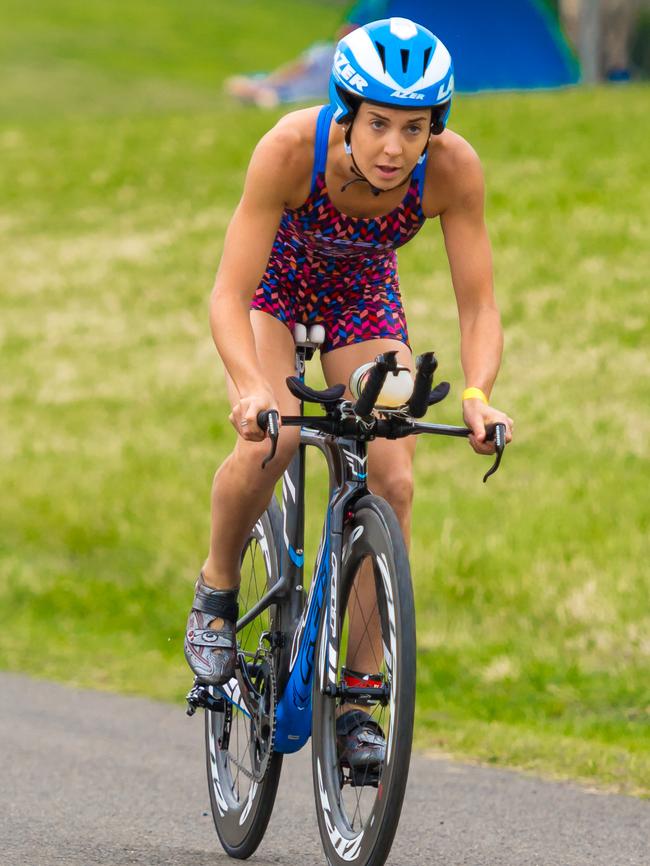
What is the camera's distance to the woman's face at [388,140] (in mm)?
4184

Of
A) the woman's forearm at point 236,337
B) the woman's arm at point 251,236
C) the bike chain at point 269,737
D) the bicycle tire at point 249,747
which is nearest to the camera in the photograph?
the woman's forearm at point 236,337

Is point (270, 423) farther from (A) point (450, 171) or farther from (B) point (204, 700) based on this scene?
(B) point (204, 700)

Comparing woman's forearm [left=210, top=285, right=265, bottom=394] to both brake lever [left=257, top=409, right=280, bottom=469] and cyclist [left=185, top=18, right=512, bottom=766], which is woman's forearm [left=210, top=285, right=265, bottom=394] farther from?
brake lever [left=257, top=409, right=280, bottom=469]

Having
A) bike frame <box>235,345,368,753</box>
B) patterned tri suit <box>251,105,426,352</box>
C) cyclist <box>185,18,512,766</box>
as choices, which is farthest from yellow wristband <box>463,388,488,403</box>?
patterned tri suit <box>251,105,426,352</box>

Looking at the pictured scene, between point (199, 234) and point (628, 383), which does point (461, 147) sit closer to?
point (628, 383)

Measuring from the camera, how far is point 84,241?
19078 mm

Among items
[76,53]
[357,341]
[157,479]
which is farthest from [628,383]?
[76,53]

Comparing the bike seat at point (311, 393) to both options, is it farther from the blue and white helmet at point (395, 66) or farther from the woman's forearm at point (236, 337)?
the blue and white helmet at point (395, 66)

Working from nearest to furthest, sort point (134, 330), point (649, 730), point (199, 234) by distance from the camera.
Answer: point (649, 730) → point (134, 330) → point (199, 234)

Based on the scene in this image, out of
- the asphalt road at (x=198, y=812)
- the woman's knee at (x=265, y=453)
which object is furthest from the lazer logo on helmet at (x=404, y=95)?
the asphalt road at (x=198, y=812)

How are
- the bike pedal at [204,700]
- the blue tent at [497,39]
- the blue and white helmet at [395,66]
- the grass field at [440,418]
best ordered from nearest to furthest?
the blue and white helmet at [395,66], the bike pedal at [204,700], the grass field at [440,418], the blue tent at [497,39]

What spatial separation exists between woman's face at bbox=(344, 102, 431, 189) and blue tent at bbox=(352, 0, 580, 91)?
23633mm

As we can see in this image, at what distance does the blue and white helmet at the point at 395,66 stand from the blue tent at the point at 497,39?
931 inches

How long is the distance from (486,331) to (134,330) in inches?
453
